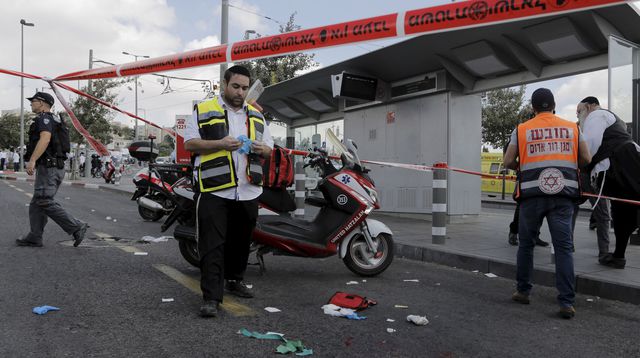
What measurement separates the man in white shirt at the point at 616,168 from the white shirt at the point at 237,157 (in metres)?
3.70

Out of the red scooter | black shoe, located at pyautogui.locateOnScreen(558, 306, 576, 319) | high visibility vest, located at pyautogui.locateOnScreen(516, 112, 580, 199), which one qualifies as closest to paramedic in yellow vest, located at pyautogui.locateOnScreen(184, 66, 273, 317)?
the red scooter

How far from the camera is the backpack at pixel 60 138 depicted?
6.20m

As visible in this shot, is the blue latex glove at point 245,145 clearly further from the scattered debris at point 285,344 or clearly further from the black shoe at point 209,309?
the scattered debris at point 285,344

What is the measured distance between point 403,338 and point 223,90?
218 centimetres

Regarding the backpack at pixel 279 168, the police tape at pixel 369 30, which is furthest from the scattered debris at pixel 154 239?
the backpack at pixel 279 168

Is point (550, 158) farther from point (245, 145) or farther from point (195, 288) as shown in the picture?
point (195, 288)

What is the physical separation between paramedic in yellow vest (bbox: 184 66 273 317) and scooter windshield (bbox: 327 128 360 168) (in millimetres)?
1493

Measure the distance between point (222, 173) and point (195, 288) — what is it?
1.19 metres

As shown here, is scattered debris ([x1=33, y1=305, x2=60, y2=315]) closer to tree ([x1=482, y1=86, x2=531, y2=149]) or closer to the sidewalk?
the sidewalk

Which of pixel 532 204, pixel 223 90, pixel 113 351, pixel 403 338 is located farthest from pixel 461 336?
pixel 223 90

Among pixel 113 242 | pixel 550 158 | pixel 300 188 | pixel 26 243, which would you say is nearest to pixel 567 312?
pixel 550 158

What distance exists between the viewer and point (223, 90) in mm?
3922

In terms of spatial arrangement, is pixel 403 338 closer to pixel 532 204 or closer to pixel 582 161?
pixel 532 204

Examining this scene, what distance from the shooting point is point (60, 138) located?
20.5ft
